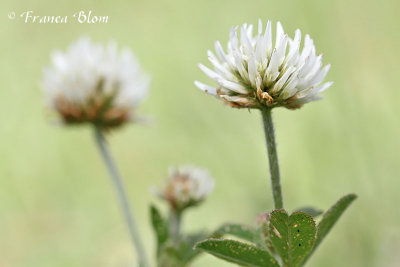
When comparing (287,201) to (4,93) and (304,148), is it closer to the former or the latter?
(304,148)

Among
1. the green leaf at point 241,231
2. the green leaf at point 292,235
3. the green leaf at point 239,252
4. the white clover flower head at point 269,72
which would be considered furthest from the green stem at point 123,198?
the white clover flower head at point 269,72

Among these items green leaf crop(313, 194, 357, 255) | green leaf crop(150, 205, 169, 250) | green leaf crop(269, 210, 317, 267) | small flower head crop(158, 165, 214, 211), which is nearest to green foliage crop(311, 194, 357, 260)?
green leaf crop(313, 194, 357, 255)

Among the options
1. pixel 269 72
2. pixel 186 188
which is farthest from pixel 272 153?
pixel 186 188

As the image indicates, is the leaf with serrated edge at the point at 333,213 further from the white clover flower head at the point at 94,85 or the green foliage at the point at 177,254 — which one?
the white clover flower head at the point at 94,85

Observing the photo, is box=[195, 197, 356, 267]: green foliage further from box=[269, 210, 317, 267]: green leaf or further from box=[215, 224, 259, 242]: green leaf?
box=[215, 224, 259, 242]: green leaf

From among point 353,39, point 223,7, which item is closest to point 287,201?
point 353,39

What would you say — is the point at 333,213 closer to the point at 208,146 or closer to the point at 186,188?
the point at 186,188

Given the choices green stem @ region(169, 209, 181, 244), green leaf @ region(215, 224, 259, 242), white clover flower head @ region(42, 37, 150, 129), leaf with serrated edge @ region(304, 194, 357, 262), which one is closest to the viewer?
leaf with serrated edge @ region(304, 194, 357, 262)
